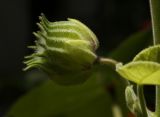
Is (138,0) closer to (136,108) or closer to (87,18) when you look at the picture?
(87,18)

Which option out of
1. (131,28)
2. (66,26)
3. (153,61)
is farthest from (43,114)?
(131,28)

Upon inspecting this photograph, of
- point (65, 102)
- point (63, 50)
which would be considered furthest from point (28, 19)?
point (63, 50)

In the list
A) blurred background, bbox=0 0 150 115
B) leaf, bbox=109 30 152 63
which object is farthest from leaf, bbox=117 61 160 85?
blurred background, bbox=0 0 150 115

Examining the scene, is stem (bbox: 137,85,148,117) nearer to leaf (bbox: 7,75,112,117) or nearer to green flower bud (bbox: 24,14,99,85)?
green flower bud (bbox: 24,14,99,85)

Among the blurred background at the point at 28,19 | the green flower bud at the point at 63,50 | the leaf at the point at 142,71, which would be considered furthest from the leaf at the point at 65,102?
the blurred background at the point at 28,19

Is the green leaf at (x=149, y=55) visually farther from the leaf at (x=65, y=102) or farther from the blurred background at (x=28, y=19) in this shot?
the blurred background at (x=28, y=19)

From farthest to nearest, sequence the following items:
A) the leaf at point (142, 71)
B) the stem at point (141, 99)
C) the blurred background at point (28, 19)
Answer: the blurred background at point (28, 19) → the stem at point (141, 99) → the leaf at point (142, 71)
